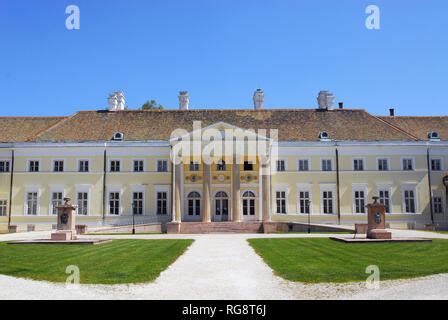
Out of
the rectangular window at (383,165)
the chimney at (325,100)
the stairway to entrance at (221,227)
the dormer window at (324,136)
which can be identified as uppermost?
the chimney at (325,100)

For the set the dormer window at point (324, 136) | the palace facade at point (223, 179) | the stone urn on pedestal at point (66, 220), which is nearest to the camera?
the stone urn on pedestal at point (66, 220)

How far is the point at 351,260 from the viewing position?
15.5 meters

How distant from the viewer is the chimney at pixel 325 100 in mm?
47469

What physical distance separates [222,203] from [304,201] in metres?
7.53

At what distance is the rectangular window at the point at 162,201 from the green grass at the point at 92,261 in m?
20.3

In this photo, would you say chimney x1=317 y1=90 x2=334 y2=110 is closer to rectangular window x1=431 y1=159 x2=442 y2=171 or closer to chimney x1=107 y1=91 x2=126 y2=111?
rectangular window x1=431 y1=159 x2=442 y2=171

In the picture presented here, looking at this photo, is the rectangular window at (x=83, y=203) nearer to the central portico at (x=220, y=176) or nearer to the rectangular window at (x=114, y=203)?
the rectangular window at (x=114, y=203)

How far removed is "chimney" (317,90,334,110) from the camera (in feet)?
156

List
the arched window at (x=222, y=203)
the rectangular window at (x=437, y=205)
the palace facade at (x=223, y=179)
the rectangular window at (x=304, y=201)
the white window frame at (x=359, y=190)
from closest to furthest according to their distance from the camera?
the rectangular window at (x=437, y=205) < the palace facade at (x=223, y=179) < the white window frame at (x=359, y=190) < the rectangular window at (x=304, y=201) < the arched window at (x=222, y=203)

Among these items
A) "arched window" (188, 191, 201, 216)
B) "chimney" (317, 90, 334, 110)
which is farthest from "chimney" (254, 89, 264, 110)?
"arched window" (188, 191, 201, 216)

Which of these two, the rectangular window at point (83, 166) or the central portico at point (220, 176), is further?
the rectangular window at point (83, 166)

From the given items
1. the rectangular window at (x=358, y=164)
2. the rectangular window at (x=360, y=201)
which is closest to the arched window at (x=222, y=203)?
the rectangular window at (x=360, y=201)

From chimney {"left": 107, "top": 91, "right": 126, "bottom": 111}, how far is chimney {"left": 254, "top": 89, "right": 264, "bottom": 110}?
14119 mm
